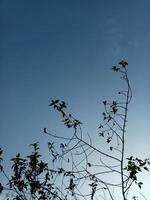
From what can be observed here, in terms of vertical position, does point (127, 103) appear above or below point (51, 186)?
above

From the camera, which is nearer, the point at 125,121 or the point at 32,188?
the point at 125,121

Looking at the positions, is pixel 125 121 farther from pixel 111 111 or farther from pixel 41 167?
pixel 41 167

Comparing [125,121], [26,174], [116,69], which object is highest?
[116,69]

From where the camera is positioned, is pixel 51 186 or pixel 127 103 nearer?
pixel 127 103

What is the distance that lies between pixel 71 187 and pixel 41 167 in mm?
893

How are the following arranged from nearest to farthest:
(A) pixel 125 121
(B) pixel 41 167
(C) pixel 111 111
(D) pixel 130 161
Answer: (D) pixel 130 161
(A) pixel 125 121
(C) pixel 111 111
(B) pixel 41 167

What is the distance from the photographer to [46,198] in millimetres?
7555

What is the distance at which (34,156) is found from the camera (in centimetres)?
809

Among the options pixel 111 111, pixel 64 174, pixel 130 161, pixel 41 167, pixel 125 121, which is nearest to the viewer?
pixel 130 161

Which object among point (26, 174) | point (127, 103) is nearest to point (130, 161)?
point (127, 103)

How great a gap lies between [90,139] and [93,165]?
0.51 meters

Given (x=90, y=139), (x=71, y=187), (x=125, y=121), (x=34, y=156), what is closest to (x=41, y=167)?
(x=34, y=156)

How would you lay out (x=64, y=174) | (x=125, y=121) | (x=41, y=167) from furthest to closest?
(x=41, y=167) → (x=64, y=174) → (x=125, y=121)

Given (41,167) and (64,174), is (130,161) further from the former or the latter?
(41,167)
